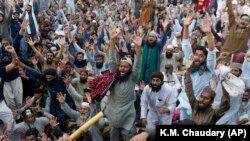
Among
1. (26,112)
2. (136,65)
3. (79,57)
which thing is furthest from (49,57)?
(136,65)

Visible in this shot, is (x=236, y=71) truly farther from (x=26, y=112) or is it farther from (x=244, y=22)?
(x=26, y=112)

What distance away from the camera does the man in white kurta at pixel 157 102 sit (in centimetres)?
549

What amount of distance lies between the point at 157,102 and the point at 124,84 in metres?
0.42

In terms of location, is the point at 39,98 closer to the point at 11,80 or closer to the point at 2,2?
the point at 11,80

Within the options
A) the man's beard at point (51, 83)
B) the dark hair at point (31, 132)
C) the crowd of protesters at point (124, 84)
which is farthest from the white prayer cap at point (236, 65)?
the dark hair at point (31, 132)

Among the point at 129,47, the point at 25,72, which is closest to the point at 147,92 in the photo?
the point at 25,72

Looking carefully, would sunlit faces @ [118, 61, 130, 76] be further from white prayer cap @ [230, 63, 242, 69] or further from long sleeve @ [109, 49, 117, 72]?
white prayer cap @ [230, 63, 242, 69]

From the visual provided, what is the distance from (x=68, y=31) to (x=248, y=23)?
161 inches

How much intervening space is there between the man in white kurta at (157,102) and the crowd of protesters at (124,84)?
0.01 m

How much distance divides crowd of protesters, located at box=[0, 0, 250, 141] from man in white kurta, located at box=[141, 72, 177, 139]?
11 millimetres

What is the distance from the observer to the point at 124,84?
5520mm

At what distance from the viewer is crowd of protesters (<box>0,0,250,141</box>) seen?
521 centimetres

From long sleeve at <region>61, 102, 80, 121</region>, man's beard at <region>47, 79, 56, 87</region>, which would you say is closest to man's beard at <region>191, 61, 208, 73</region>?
long sleeve at <region>61, 102, 80, 121</region>

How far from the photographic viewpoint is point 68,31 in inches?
388
